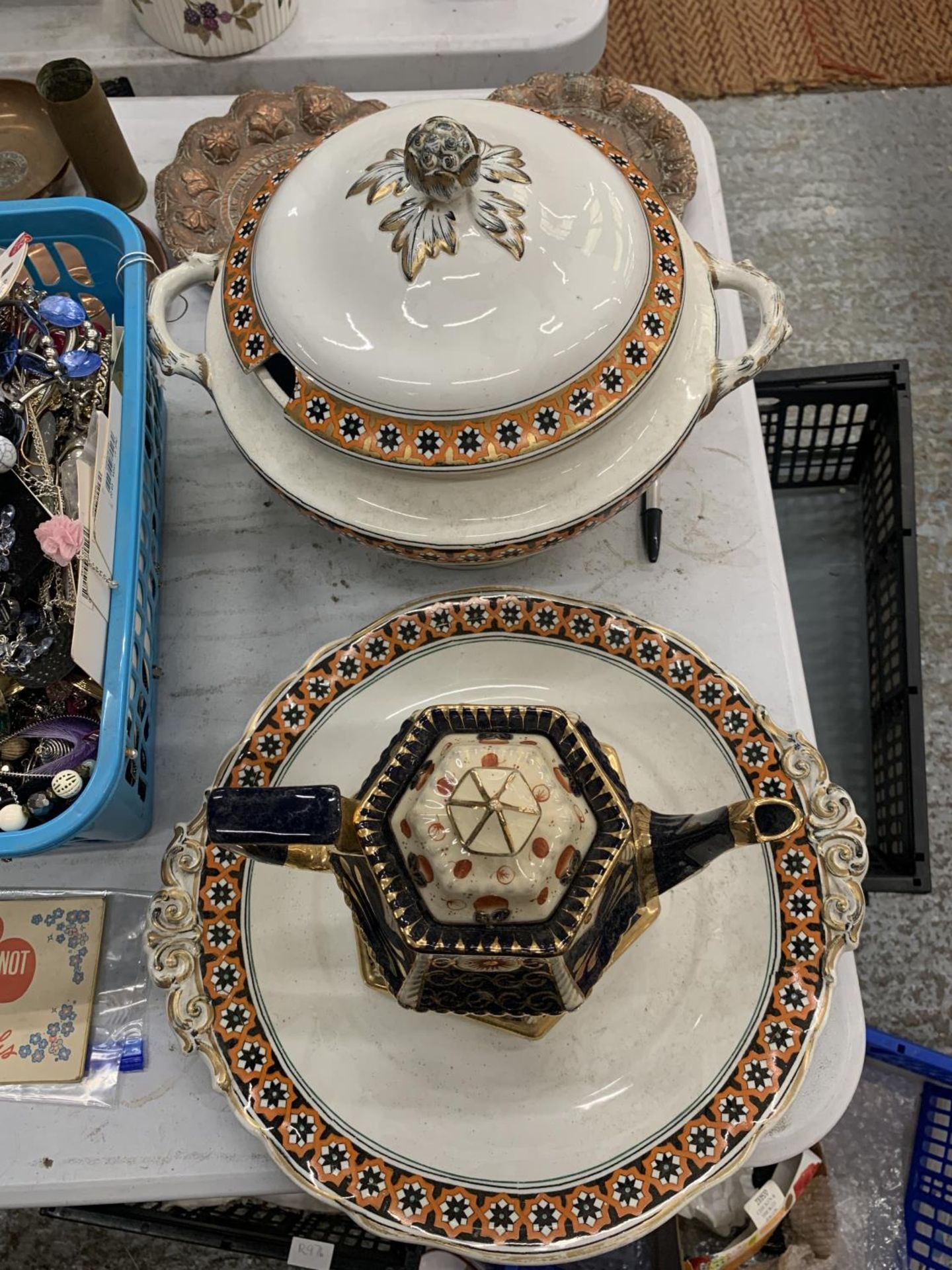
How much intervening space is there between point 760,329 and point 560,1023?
435mm

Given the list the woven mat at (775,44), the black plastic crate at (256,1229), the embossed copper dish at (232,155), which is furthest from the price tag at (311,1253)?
the woven mat at (775,44)

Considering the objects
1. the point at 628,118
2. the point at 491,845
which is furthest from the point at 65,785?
the point at 628,118

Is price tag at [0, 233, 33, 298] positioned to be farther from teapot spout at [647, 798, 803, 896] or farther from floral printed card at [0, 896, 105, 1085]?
teapot spout at [647, 798, 803, 896]

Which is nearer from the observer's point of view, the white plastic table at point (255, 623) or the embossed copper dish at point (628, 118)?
the white plastic table at point (255, 623)

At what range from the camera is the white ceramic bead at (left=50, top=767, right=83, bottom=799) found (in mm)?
556

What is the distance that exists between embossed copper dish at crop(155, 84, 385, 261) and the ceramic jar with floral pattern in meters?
0.16

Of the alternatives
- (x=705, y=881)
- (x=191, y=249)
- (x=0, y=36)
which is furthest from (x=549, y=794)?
(x=0, y=36)

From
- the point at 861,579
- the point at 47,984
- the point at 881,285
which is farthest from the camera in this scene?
the point at 881,285

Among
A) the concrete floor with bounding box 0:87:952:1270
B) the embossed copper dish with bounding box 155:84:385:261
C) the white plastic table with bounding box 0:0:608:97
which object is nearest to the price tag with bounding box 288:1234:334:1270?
the concrete floor with bounding box 0:87:952:1270

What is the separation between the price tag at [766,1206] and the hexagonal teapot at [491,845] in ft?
1.70

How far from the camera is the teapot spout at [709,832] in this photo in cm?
43

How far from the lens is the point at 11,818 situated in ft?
1.79

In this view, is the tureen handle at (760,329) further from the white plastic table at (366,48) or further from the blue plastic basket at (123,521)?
the white plastic table at (366,48)

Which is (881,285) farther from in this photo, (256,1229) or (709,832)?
(256,1229)
